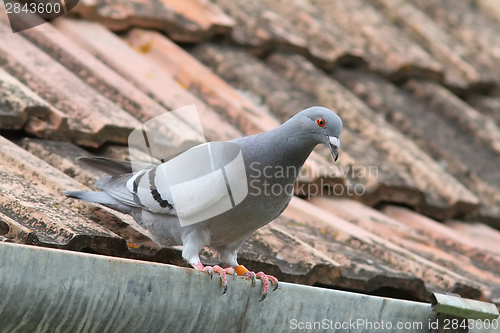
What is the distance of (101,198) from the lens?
7.20 ft

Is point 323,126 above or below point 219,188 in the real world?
above

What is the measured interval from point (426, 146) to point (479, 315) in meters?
2.04

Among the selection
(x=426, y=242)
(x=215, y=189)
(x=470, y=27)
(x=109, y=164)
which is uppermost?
(x=470, y=27)

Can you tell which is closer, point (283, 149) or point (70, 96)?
point (283, 149)

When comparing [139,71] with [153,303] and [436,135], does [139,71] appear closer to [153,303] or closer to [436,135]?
[153,303]

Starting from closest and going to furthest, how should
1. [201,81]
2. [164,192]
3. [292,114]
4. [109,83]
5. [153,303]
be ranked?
[153,303], [164,192], [109,83], [201,81], [292,114]

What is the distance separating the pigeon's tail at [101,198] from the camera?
210 cm

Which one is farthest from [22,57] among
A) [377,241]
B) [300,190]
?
[377,241]

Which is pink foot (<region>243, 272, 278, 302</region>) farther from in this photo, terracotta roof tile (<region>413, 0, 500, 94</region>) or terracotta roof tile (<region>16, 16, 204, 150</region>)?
terracotta roof tile (<region>413, 0, 500, 94</region>)

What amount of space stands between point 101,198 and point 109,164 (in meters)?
0.16

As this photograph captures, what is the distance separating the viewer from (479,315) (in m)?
2.12

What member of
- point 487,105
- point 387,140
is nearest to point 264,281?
point 387,140

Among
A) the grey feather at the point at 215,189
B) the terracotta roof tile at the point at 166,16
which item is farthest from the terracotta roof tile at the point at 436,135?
the grey feather at the point at 215,189

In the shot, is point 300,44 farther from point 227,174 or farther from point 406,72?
point 227,174
